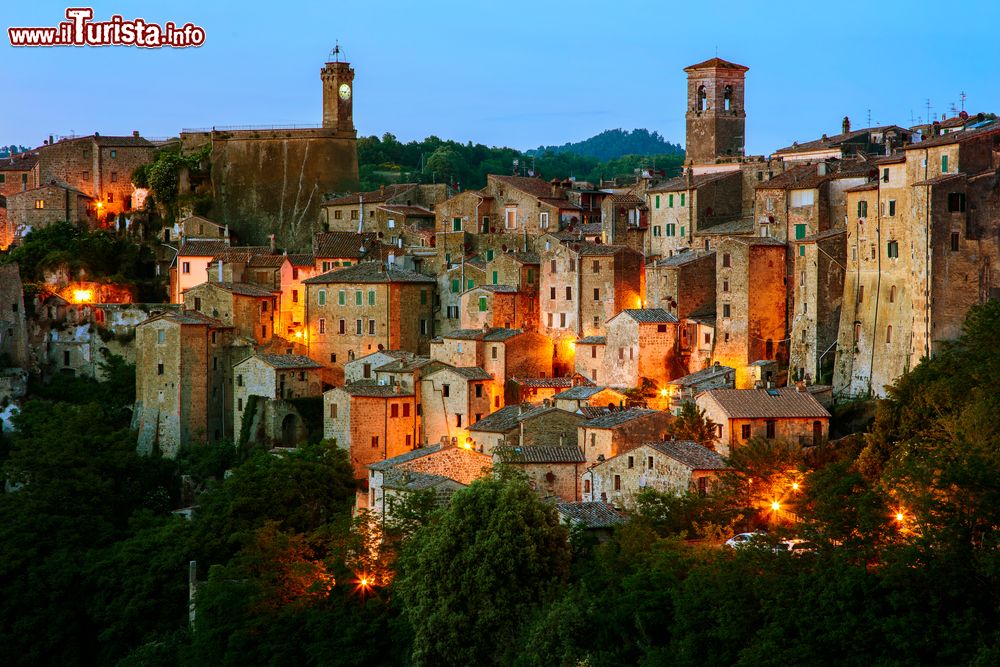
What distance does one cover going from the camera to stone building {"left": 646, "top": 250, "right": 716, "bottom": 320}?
54.8 m

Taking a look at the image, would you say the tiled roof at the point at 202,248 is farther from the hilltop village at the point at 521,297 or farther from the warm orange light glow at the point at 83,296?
the warm orange light glow at the point at 83,296

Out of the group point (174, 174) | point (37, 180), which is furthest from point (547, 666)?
point (37, 180)

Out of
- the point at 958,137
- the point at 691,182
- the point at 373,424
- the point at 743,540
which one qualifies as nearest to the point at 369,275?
the point at 373,424

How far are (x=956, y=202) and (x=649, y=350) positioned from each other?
1121 cm

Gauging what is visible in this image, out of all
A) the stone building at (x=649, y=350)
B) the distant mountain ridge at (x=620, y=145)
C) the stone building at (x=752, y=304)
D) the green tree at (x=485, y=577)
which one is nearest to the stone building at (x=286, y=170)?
the stone building at (x=649, y=350)

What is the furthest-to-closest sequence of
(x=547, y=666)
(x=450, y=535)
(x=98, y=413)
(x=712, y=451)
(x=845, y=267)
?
(x=98, y=413) → (x=845, y=267) → (x=712, y=451) → (x=450, y=535) → (x=547, y=666)

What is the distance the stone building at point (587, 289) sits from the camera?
2265 inches

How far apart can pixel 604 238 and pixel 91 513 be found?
63.2ft

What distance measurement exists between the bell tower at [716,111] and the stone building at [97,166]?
24004 millimetres

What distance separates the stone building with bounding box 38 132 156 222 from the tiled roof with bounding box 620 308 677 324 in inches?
1142

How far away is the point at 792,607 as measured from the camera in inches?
1416

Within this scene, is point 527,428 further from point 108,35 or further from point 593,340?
point 108,35

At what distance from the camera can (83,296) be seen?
2682 inches

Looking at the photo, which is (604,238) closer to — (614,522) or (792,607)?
(614,522)
